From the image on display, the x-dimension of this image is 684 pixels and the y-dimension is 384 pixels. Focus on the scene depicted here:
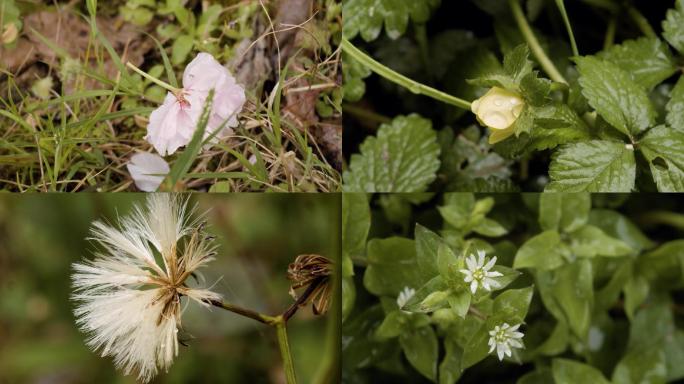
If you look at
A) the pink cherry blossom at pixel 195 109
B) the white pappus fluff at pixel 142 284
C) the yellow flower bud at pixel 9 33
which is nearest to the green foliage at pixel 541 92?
the pink cherry blossom at pixel 195 109

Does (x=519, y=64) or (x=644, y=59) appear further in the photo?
(x=644, y=59)

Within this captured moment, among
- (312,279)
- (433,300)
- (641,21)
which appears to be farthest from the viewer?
(641,21)

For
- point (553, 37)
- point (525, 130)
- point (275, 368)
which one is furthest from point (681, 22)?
point (275, 368)

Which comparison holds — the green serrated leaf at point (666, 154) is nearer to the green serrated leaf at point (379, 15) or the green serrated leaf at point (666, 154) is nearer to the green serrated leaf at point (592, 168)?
the green serrated leaf at point (592, 168)

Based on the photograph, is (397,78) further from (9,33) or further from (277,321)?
(9,33)

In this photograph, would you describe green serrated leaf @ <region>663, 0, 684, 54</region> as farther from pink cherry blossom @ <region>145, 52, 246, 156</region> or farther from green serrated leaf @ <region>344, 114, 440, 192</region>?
pink cherry blossom @ <region>145, 52, 246, 156</region>

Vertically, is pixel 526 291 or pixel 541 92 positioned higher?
pixel 541 92

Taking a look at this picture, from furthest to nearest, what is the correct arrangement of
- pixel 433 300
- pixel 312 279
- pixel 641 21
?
1. pixel 641 21
2. pixel 312 279
3. pixel 433 300

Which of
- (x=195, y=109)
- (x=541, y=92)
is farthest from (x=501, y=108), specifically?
(x=195, y=109)
